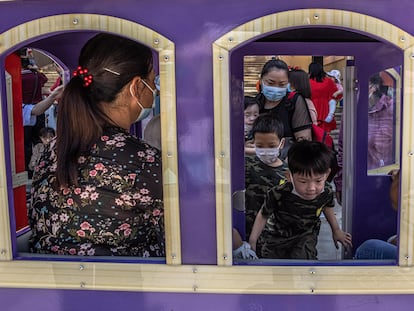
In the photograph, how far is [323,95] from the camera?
500 cm

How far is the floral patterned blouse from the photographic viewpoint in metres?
1.73

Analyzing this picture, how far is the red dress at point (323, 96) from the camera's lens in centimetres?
482

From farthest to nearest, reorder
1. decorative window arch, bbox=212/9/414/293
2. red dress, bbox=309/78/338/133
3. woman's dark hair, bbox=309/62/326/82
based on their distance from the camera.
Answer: red dress, bbox=309/78/338/133, woman's dark hair, bbox=309/62/326/82, decorative window arch, bbox=212/9/414/293

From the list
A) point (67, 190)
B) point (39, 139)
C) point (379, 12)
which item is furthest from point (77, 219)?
point (39, 139)

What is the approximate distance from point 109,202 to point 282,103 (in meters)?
1.94

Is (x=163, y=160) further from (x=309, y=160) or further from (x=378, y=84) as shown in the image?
(x=378, y=84)

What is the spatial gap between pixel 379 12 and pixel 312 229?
4.33ft

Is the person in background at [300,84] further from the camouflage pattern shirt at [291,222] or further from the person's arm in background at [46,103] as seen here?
the person's arm in background at [46,103]

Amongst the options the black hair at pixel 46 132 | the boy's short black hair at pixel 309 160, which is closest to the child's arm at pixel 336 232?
the boy's short black hair at pixel 309 160

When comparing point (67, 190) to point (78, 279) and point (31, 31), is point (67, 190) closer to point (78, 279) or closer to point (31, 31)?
point (78, 279)

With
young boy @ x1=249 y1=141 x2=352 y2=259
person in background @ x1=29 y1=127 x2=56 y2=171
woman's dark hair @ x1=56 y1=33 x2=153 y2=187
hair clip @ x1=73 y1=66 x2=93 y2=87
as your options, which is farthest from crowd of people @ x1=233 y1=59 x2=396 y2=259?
person in background @ x1=29 y1=127 x2=56 y2=171

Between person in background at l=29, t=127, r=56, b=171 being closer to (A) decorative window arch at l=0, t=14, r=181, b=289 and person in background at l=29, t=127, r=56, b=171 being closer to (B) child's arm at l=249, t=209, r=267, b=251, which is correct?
(B) child's arm at l=249, t=209, r=267, b=251

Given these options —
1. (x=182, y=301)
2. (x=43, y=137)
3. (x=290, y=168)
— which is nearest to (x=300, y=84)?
(x=290, y=168)

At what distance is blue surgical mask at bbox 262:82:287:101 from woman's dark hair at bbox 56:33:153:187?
1.47 metres
